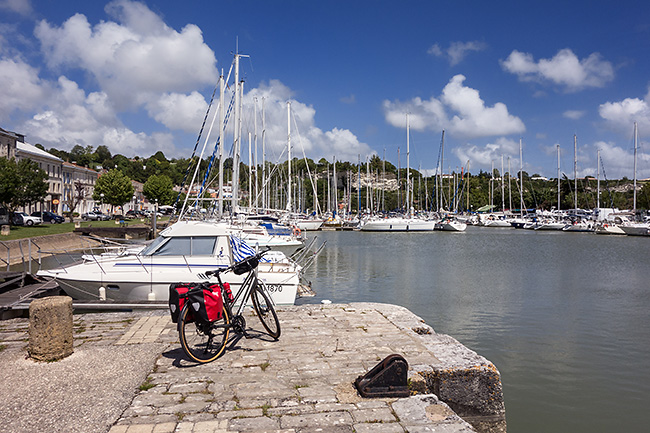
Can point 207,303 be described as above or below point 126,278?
above

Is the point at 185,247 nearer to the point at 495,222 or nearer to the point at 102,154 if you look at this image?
the point at 495,222

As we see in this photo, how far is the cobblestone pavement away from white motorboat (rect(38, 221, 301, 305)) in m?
4.08

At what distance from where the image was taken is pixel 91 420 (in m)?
4.73

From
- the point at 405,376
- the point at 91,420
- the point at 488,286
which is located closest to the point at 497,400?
the point at 405,376

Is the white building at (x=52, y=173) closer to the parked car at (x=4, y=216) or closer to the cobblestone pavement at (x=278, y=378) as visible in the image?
the parked car at (x=4, y=216)

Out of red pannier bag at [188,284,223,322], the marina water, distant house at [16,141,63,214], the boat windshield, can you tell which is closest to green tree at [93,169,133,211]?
distant house at [16,141,63,214]

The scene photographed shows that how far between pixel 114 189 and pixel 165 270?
6287cm

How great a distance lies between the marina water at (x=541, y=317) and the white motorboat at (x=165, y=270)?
402 cm

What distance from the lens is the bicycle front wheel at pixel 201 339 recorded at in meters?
6.39

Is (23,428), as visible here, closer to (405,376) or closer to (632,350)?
(405,376)

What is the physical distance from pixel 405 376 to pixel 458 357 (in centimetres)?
151

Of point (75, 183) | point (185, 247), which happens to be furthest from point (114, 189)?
point (185, 247)

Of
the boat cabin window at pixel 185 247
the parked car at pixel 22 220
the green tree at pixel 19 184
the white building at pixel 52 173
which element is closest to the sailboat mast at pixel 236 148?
the boat cabin window at pixel 185 247

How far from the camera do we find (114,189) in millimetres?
70188
